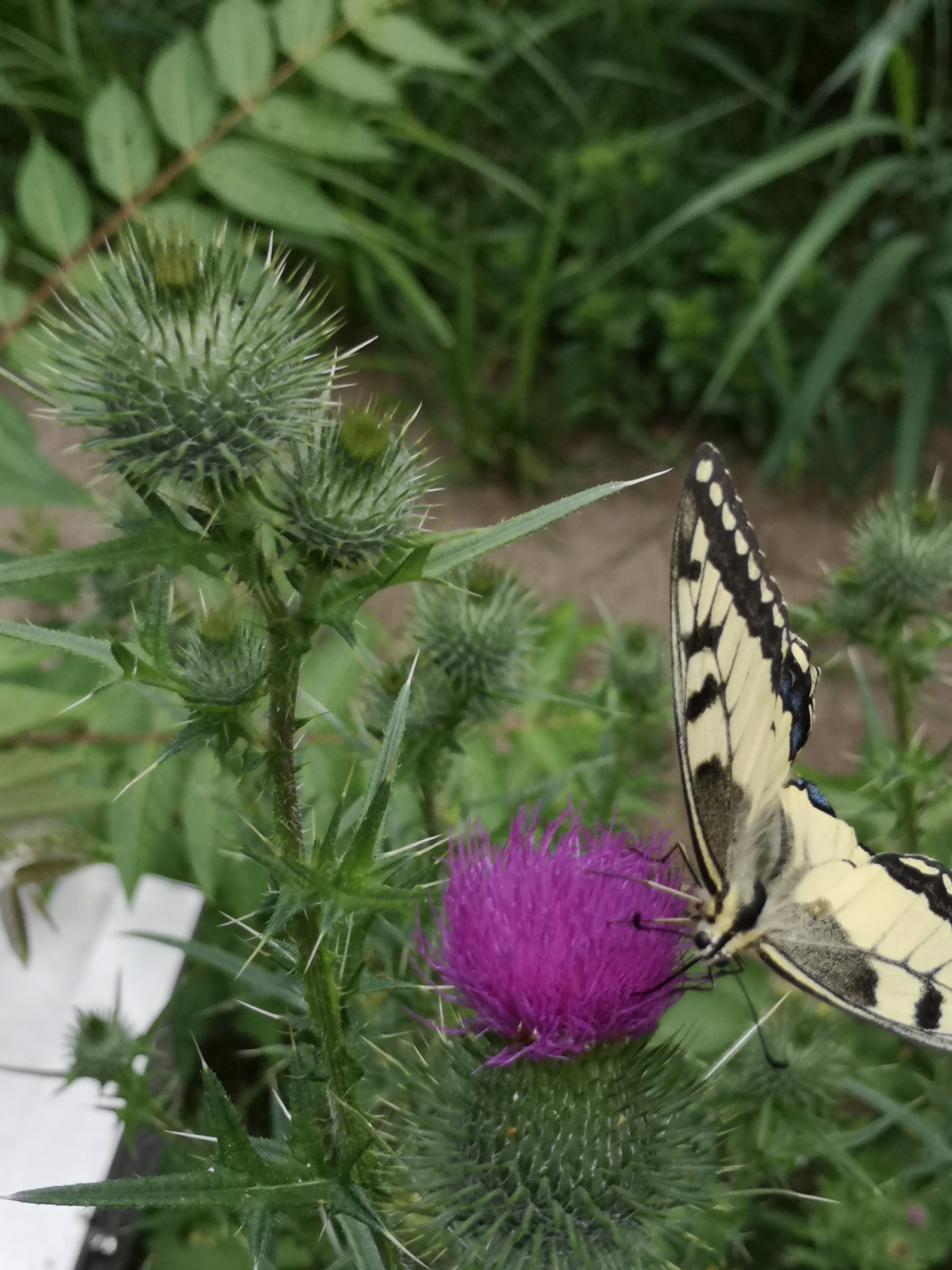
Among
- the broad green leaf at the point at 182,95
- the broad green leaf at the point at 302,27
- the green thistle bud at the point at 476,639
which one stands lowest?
the green thistle bud at the point at 476,639

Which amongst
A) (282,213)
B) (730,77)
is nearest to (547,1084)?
(282,213)

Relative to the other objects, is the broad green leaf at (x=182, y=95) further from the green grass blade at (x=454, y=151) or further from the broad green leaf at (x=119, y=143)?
the green grass blade at (x=454, y=151)

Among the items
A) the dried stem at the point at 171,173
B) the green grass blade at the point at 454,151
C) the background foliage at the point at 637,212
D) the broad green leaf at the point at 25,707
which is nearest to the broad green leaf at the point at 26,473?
the dried stem at the point at 171,173

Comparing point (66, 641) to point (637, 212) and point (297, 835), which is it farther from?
point (637, 212)

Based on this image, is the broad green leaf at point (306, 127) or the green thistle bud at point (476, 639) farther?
the broad green leaf at point (306, 127)

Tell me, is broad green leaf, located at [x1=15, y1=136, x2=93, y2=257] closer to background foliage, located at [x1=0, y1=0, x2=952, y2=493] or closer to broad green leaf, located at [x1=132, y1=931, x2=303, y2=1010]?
background foliage, located at [x1=0, y1=0, x2=952, y2=493]

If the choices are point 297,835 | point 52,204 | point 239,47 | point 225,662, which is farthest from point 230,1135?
point 239,47
